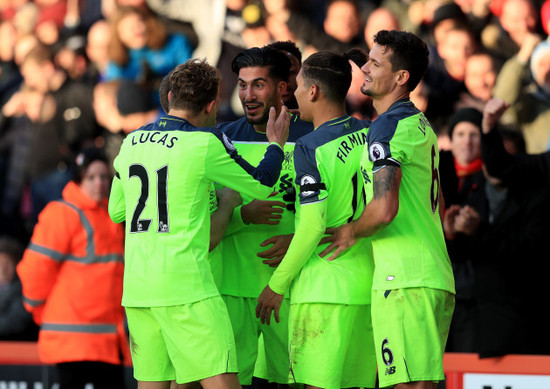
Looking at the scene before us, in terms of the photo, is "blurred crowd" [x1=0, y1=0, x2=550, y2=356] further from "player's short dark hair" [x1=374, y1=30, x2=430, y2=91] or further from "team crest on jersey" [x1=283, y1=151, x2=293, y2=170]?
"player's short dark hair" [x1=374, y1=30, x2=430, y2=91]

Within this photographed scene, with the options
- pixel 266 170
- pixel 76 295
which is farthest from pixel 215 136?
pixel 76 295

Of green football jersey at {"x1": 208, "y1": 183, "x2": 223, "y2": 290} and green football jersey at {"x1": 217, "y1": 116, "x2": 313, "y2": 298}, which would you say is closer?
green football jersey at {"x1": 208, "y1": 183, "x2": 223, "y2": 290}

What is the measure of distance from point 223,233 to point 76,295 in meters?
Answer: 1.79

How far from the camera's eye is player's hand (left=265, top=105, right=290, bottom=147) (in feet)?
16.6

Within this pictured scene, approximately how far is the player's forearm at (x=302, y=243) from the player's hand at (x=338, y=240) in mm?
87

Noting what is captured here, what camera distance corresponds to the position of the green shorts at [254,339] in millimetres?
5359

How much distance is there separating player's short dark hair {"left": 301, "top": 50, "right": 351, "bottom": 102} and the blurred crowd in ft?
4.64

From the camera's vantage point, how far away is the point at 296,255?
4.88m

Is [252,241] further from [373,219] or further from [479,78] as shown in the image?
[479,78]

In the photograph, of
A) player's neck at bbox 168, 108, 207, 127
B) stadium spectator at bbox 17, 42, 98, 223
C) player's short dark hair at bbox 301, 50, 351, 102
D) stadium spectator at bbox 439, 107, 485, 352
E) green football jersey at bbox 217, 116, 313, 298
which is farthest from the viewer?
stadium spectator at bbox 17, 42, 98, 223

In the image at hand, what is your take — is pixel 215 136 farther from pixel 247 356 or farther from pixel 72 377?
pixel 72 377

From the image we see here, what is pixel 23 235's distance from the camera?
32.2ft

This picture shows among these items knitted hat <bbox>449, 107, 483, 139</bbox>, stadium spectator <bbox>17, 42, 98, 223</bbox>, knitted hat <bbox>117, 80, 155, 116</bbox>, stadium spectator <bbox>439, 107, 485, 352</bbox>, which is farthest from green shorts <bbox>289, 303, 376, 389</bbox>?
stadium spectator <bbox>17, 42, 98, 223</bbox>

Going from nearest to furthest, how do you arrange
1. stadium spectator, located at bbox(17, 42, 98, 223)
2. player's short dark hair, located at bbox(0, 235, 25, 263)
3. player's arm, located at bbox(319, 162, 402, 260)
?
player's arm, located at bbox(319, 162, 402, 260), player's short dark hair, located at bbox(0, 235, 25, 263), stadium spectator, located at bbox(17, 42, 98, 223)
